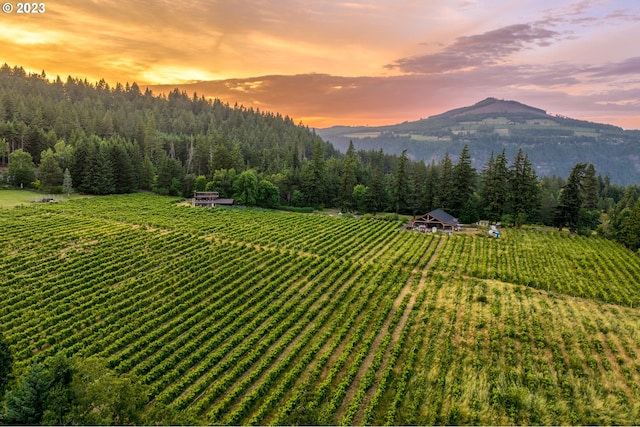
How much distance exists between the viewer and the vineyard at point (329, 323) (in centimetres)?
1933

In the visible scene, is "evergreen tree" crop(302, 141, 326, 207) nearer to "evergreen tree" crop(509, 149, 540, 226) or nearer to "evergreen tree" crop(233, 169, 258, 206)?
"evergreen tree" crop(233, 169, 258, 206)

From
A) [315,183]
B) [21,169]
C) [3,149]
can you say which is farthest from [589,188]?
[3,149]

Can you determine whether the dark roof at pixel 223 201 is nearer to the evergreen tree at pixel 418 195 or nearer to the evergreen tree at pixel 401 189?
the evergreen tree at pixel 401 189

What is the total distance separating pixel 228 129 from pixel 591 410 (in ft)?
430

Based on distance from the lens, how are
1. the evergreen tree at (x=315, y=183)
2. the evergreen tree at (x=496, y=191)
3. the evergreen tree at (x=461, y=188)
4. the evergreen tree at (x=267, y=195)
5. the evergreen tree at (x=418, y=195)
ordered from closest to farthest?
the evergreen tree at (x=496, y=191)
the evergreen tree at (x=461, y=188)
the evergreen tree at (x=418, y=195)
the evergreen tree at (x=267, y=195)
the evergreen tree at (x=315, y=183)

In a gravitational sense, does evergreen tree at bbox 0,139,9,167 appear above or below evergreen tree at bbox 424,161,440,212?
above

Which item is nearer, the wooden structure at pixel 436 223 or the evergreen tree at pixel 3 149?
the wooden structure at pixel 436 223

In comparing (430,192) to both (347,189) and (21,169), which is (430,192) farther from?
(21,169)

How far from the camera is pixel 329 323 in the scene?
2747cm

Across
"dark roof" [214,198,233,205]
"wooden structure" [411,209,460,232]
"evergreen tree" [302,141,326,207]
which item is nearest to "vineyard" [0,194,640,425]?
"wooden structure" [411,209,460,232]

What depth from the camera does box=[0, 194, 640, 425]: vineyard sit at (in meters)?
19.3

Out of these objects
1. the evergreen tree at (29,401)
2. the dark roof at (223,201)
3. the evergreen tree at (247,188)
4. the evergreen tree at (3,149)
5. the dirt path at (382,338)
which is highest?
the evergreen tree at (3,149)

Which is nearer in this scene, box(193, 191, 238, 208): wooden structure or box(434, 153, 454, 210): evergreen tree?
box(193, 191, 238, 208): wooden structure

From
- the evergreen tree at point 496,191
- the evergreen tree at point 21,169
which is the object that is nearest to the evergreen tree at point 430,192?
the evergreen tree at point 496,191
